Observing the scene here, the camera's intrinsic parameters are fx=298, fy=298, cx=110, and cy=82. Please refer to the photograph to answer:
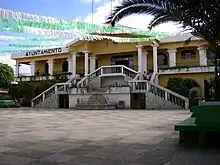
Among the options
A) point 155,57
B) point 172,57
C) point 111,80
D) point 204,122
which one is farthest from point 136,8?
point 172,57

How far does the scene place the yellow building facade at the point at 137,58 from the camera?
2542 cm

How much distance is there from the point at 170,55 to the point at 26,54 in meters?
16.8

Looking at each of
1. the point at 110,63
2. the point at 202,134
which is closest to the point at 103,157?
the point at 202,134

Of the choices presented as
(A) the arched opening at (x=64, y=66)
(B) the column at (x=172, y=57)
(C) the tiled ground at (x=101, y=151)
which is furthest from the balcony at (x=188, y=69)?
(C) the tiled ground at (x=101, y=151)

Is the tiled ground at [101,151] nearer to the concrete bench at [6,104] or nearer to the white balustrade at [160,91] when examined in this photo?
the white balustrade at [160,91]

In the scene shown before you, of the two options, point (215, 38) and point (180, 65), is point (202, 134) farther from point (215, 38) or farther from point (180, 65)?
point (180, 65)

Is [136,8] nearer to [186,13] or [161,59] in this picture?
[186,13]

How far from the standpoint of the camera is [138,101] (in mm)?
24625

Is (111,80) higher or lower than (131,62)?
lower

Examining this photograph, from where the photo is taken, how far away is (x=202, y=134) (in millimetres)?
5828

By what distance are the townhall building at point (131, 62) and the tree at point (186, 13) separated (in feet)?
47.0

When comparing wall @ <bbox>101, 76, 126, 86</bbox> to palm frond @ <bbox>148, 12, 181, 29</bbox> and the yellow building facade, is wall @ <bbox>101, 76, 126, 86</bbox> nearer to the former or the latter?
the yellow building facade

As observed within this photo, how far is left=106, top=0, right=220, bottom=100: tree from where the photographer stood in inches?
261

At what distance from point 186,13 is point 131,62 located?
75.7 feet
